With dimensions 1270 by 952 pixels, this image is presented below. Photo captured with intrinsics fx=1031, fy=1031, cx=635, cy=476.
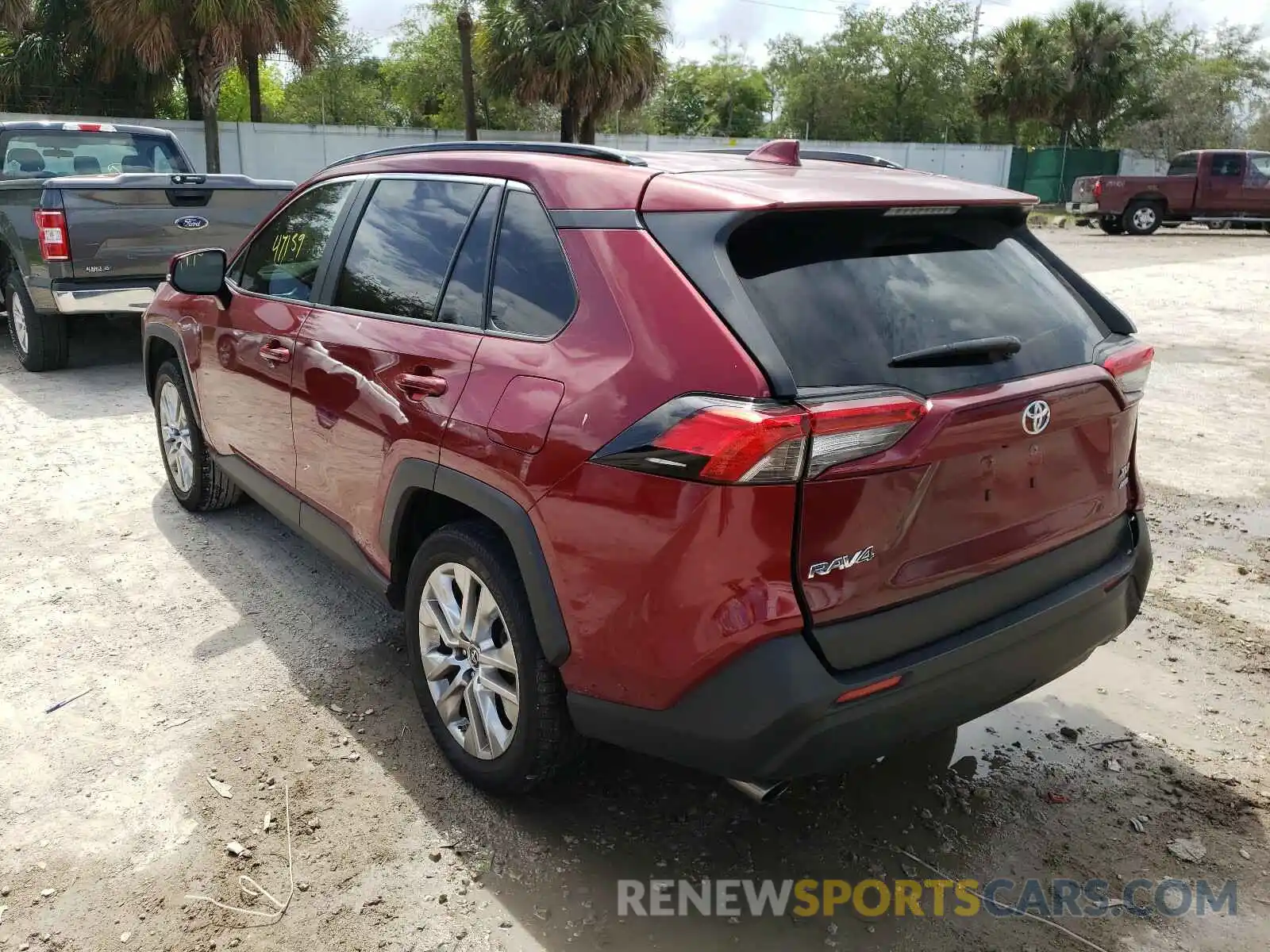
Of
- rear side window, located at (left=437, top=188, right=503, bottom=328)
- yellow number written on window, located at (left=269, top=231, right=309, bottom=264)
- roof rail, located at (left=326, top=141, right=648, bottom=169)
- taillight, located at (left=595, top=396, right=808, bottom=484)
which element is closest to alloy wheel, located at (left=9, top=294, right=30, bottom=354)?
yellow number written on window, located at (left=269, top=231, right=309, bottom=264)

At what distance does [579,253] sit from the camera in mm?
2547

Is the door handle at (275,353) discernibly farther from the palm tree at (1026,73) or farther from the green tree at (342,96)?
the palm tree at (1026,73)

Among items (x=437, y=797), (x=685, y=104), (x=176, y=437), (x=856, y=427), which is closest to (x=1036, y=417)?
(x=856, y=427)

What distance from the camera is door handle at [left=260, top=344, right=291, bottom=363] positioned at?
3.70 metres

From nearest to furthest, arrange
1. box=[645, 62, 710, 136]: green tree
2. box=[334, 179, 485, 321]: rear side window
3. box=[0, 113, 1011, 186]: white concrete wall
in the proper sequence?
box=[334, 179, 485, 321]: rear side window < box=[0, 113, 1011, 186]: white concrete wall < box=[645, 62, 710, 136]: green tree

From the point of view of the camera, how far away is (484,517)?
111 inches

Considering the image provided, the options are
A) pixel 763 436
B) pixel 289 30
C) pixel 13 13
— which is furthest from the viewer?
pixel 289 30

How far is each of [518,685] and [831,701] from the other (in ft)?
2.87

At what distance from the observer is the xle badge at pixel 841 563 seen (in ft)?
7.17

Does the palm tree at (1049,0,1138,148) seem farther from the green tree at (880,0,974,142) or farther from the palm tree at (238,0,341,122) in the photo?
the palm tree at (238,0,341,122)

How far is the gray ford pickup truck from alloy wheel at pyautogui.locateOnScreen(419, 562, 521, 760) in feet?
16.5

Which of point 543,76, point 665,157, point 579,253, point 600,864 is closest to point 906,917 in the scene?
point 600,864

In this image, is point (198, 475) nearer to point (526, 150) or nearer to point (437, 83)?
point (526, 150)

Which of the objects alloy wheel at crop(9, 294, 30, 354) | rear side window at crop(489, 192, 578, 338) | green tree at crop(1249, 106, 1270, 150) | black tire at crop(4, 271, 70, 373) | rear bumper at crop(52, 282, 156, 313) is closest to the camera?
rear side window at crop(489, 192, 578, 338)
